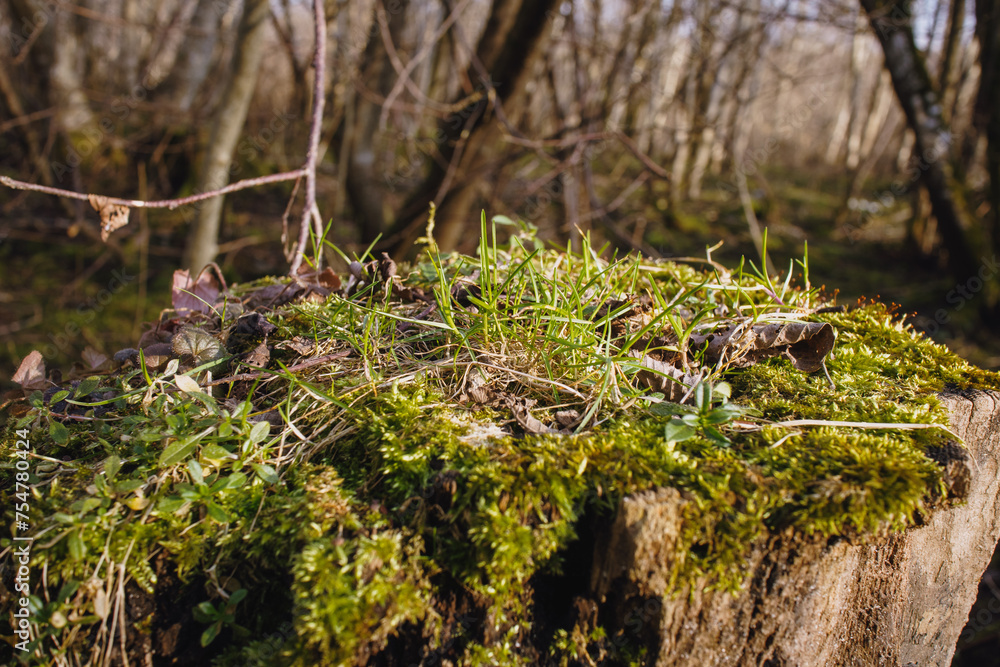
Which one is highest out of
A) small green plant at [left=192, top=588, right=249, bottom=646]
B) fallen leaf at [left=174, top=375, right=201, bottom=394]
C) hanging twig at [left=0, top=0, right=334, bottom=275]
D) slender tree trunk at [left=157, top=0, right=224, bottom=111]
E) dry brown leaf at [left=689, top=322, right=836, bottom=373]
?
slender tree trunk at [left=157, top=0, right=224, bottom=111]

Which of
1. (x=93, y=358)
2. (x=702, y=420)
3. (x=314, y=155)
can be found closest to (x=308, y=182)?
(x=314, y=155)

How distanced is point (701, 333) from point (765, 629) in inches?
30.6

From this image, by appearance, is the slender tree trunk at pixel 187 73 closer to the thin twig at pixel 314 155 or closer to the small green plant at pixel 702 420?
the thin twig at pixel 314 155

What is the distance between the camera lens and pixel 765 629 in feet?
3.60

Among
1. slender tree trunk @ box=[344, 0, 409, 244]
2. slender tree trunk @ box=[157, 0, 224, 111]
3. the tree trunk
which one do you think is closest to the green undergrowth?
the tree trunk

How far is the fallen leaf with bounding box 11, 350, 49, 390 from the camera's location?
140 cm

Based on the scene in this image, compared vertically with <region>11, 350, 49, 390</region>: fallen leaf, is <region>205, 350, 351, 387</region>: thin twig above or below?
above

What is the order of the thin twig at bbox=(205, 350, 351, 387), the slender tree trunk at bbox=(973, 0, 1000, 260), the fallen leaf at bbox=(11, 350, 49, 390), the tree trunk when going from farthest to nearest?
the slender tree trunk at bbox=(973, 0, 1000, 260)
the tree trunk
the fallen leaf at bbox=(11, 350, 49, 390)
the thin twig at bbox=(205, 350, 351, 387)

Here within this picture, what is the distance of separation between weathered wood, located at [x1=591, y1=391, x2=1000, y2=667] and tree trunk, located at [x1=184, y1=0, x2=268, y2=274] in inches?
165

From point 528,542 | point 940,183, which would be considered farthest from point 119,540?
point 940,183

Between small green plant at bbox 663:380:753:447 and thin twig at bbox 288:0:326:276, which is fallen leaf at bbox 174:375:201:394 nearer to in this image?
thin twig at bbox 288:0:326:276

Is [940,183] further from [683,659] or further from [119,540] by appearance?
[119,540]

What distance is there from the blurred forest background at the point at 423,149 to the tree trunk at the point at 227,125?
2 cm

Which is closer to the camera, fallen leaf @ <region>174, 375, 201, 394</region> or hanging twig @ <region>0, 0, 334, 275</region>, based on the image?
fallen leaf @ <region>174, 375, 201, 394</region>
